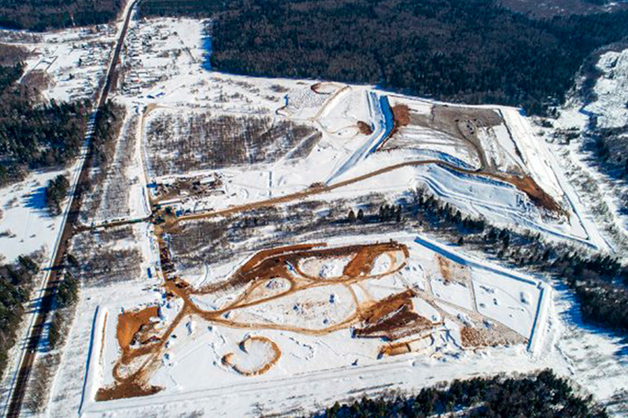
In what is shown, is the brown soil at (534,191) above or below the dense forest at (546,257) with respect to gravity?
above

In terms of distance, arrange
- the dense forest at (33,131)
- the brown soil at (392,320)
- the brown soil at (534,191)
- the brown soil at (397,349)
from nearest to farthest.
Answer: the brown soil at (397,349) → the brown soil at (392,320) → the brown soil at (534,191) → the dense forest at (33,131)

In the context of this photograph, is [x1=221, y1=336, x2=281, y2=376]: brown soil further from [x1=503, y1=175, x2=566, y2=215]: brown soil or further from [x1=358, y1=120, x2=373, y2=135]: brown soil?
[x1=358, y1=120, x2=373, y2=135]: brown soil

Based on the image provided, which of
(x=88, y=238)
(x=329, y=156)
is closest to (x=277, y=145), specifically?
(x=329, y=156)

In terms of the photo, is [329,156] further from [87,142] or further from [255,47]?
[255,47]

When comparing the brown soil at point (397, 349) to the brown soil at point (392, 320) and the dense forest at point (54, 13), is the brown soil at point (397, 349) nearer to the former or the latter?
the brown soil at point (392, 320)

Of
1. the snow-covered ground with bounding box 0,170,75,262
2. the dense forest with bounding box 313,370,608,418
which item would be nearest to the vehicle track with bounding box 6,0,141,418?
the snow-covered ground with bounding box 0,170,75,262

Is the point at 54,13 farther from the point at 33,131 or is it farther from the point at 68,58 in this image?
the point at 33,131

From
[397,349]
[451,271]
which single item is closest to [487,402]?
[397,349]

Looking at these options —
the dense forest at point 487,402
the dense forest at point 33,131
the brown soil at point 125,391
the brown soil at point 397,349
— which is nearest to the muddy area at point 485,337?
the dense forest at point 487,402
